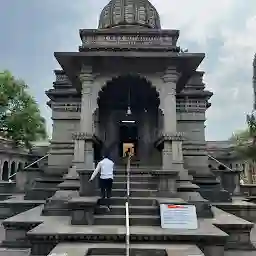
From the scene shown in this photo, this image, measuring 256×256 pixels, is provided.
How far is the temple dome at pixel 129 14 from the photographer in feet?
61.8

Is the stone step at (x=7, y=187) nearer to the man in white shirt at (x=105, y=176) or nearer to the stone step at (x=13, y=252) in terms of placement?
the stone step at (x=13, y=252)

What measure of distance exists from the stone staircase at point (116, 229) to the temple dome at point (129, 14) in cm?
1125

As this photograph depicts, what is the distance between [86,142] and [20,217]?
429cm

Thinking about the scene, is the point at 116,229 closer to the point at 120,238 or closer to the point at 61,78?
the point at 120,238

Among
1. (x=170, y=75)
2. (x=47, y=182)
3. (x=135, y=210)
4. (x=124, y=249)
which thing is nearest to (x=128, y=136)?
(x=47, y=182)

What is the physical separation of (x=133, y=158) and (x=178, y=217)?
8572mm

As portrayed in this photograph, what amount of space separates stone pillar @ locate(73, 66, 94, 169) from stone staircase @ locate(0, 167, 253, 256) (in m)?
1.11

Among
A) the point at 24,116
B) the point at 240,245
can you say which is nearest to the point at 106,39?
the point at 240,245

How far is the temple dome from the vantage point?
1883 centimetres

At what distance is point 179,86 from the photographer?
1512cm

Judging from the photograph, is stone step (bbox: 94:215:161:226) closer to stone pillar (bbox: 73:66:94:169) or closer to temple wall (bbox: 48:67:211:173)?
stone pillar (bbox: 73:66:94:169)

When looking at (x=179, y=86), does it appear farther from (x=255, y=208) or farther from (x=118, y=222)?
(x=118, y=222)

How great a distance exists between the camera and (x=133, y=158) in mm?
16078

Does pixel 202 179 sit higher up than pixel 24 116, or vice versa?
pixel 24 116
